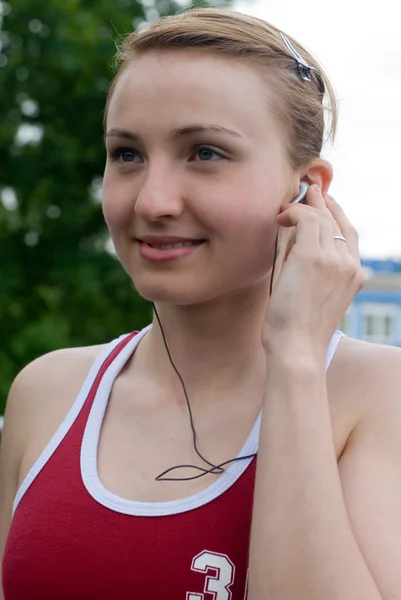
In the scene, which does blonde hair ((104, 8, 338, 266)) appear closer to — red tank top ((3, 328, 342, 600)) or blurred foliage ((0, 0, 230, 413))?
red tank top ((3, 328, 342, 600))

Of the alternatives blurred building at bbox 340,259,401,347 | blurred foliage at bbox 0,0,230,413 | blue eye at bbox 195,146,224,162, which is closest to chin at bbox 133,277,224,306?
blue eye at bbox 195,146,224,162

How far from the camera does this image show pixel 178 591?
1.57 m

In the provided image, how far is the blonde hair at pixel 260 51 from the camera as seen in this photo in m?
1.74

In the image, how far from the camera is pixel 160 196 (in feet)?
5.53

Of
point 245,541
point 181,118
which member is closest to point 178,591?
point 245,541

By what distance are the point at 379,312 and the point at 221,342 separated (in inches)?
1221

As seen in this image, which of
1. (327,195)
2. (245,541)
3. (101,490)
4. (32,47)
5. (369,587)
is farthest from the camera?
(32,47)

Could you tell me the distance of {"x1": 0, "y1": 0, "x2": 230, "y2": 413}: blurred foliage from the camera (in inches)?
432

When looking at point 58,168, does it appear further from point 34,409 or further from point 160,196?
point 160,196

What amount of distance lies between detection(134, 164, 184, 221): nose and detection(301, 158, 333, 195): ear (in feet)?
1.14

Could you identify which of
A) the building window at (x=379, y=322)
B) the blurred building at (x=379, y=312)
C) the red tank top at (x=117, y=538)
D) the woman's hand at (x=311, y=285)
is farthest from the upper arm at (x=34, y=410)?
the building window at (x=379, y=322)

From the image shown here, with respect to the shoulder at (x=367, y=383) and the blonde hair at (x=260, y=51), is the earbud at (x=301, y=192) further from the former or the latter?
the shoulder at (x=367, y=383)

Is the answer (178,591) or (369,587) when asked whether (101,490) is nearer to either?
(178,591)

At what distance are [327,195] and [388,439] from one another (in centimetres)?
60
